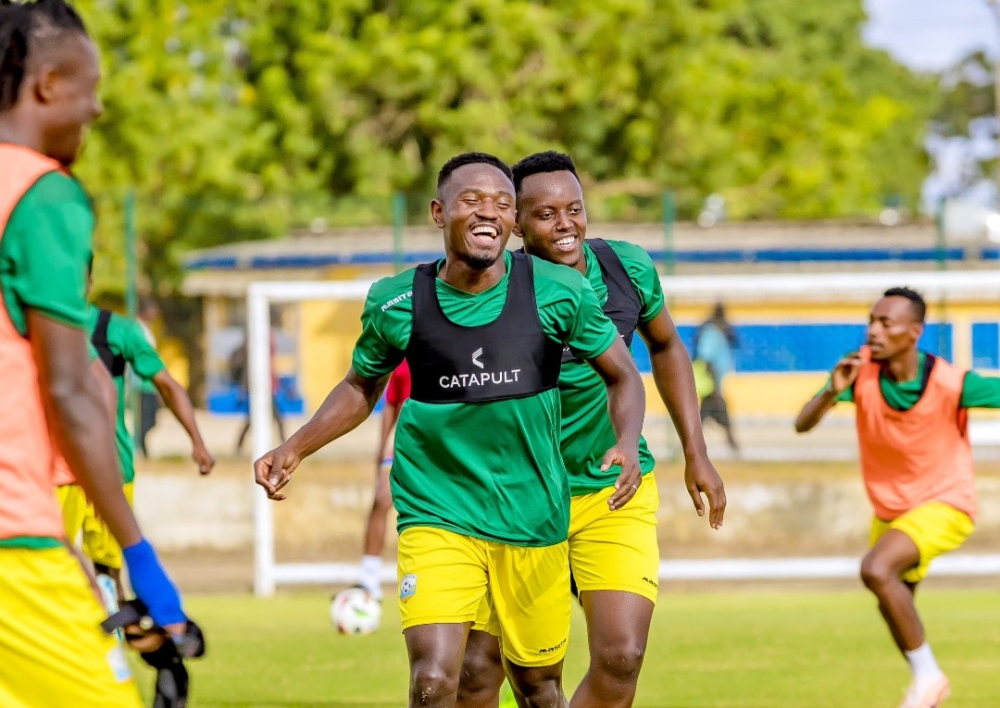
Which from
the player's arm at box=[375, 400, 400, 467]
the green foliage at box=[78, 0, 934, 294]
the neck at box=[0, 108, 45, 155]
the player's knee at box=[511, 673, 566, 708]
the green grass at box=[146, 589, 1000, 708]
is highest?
the green foliage at box=[78, 0, 934, 294]

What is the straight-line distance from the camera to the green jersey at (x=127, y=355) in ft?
31.7

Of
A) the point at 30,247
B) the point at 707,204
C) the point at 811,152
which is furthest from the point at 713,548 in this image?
the point at 811,152

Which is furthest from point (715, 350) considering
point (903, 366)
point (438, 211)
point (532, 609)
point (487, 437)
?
point (487, 437)

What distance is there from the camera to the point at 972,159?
259ft

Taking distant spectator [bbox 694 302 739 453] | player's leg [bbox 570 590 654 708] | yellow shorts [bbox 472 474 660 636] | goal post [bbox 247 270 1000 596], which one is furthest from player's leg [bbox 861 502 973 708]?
distant spectator [bbox 694 302 739 453]

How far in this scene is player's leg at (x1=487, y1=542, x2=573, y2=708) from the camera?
19.2 feet

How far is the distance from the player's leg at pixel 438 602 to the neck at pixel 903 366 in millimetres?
3791

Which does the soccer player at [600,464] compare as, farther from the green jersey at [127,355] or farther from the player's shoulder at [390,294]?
the green jersey at [127,355]

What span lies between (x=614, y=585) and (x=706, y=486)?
1.74 ft

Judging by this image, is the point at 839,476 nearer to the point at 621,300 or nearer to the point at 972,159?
the point at 621,300

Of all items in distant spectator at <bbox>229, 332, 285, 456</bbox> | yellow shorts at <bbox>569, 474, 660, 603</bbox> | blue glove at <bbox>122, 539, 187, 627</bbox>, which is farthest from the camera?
distant spectator at <bbox>229, 332, 285, 456</bbox>

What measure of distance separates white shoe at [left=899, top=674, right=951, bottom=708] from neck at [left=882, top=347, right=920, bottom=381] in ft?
5.30

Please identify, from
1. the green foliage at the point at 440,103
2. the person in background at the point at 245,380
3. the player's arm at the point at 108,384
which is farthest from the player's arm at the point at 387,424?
the green foliage at the point at 440,103

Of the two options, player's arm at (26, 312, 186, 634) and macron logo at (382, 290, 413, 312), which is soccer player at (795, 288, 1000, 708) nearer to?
macron logo at (382, 290, 413, 312)
